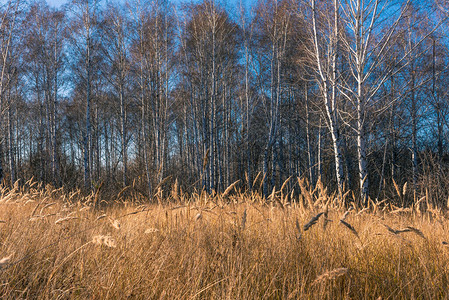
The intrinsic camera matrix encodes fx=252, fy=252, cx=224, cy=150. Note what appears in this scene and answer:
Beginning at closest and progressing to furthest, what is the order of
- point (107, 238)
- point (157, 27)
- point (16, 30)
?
point (107, 238) → point (16, 30) → point (157, 27)

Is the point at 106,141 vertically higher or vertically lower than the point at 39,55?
lower

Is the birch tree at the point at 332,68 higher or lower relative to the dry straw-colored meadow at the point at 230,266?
higher

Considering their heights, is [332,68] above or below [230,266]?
above

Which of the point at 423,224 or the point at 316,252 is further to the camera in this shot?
the point at 423,224

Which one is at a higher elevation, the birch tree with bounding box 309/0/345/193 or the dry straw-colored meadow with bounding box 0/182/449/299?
the birch tree with bounding box 309/0/345/193

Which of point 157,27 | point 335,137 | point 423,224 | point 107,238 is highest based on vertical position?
point 157,27

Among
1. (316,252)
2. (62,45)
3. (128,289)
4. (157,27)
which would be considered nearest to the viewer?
(128,289)

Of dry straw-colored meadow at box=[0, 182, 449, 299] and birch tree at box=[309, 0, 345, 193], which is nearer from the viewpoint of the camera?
dry straw-colored meadow at box=[0, 182, 449, 299]

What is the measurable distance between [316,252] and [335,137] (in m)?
5.41

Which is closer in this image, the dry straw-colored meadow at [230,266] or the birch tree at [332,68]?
the dry straw-colored meadow at [230,266]

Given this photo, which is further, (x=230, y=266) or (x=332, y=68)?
(x=332, y=68)

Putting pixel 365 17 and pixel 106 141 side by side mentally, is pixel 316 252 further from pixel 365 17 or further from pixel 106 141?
pixel 106 141

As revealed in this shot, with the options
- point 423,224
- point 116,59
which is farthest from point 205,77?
point 423,224

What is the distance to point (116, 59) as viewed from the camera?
37.7 ft
